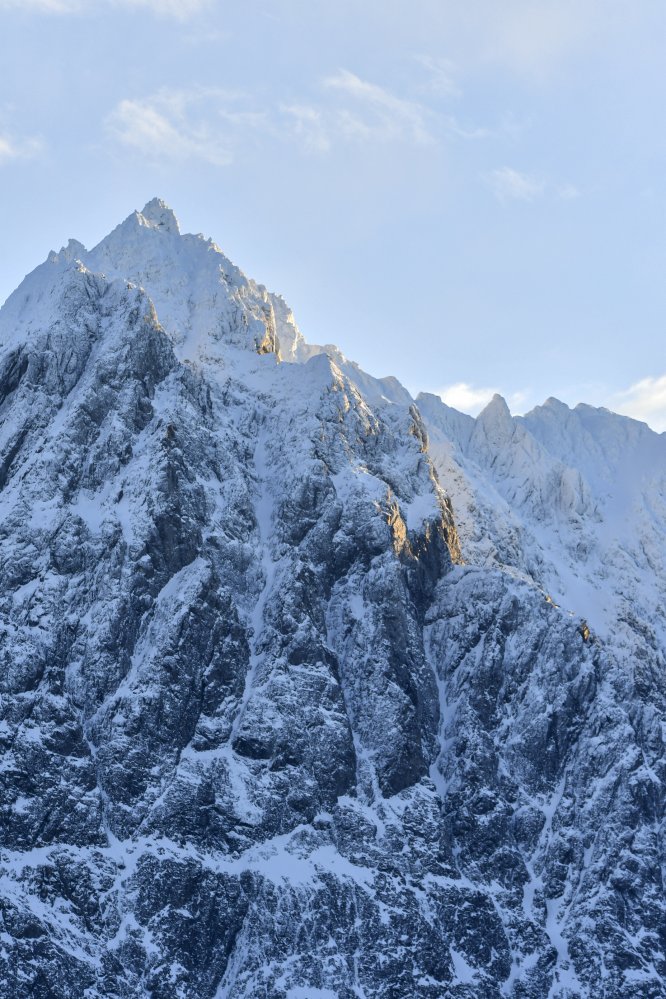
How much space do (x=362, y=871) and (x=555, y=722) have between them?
3810 cm

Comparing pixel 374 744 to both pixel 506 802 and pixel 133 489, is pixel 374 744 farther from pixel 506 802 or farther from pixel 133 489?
pixel 133 489

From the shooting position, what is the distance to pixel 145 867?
161375mm

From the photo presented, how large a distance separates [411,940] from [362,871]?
9.39 m

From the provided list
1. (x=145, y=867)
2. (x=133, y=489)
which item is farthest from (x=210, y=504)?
(x=145, y=867)

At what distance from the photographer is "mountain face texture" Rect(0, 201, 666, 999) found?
16025 cm

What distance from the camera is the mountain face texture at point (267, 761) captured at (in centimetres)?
16025

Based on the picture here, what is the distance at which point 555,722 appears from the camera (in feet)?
636

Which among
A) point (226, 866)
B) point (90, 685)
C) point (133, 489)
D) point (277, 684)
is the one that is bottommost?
point (226, 866)

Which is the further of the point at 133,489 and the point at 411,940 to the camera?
the point at 133,489

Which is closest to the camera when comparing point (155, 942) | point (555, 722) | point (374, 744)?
point (155, 942)

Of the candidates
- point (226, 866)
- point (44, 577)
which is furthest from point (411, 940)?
point (44, 577)

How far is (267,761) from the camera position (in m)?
174

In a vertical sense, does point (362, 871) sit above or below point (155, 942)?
above

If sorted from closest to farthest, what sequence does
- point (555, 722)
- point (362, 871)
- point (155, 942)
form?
point (155, 942) → point (362, 871) → point (555, 722)
